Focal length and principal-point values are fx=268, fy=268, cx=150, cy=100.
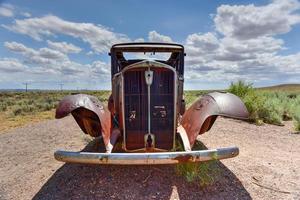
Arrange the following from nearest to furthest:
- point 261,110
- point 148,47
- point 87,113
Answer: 1. point 87,113
2. point 148,47
3. point 261,110

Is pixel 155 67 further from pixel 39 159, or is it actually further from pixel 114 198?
pixel 39 159

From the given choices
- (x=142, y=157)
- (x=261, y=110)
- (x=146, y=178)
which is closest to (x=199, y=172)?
(x=146, y=178)

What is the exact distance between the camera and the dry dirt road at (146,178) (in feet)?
13.0

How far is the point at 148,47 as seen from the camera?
539 centimetres

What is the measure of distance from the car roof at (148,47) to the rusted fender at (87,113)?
1.35m

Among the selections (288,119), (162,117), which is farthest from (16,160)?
(288,119)

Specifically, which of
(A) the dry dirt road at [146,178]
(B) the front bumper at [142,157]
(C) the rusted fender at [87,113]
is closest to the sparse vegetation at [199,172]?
(A) the dry dirt road at [146,178]

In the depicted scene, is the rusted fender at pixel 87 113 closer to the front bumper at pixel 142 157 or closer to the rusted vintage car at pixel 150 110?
the rusted vintage car at pixel 150 110

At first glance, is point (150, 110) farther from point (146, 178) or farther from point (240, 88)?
point (240, 88)

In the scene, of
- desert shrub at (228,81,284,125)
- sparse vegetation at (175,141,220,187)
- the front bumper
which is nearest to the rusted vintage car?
sparse vegetation at (175,141,220,187)

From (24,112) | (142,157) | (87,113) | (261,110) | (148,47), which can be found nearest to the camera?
(142,157)

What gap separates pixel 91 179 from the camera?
175 inches

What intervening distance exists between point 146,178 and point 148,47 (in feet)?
8.36

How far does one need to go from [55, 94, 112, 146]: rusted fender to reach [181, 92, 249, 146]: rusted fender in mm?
1373
